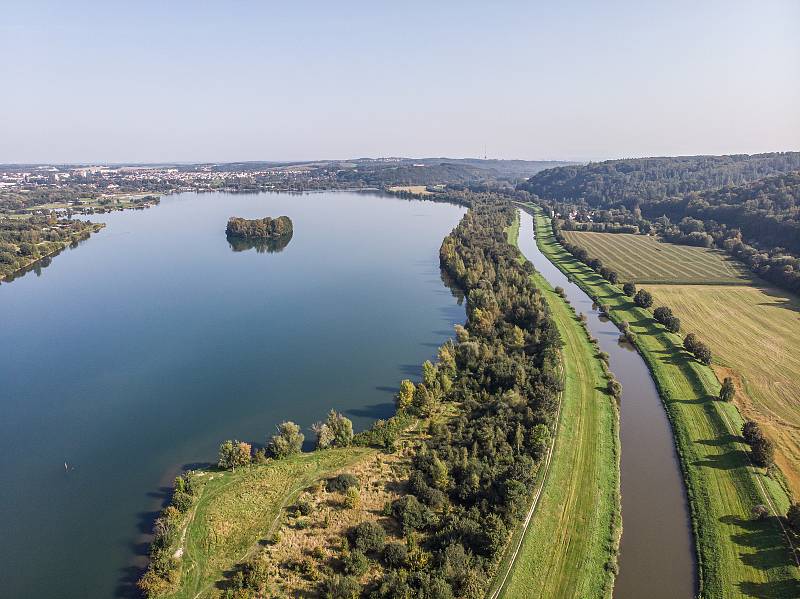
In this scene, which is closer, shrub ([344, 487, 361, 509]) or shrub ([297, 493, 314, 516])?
shrub ([297, 493, 314, 516])

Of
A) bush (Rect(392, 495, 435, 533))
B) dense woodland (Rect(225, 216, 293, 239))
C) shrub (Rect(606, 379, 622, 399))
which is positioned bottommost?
bush (Rect(392, 495, 435, 533))

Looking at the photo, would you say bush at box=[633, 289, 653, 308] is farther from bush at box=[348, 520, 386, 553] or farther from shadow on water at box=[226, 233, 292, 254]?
shadow on water at box=[226, 233, 292, 254]

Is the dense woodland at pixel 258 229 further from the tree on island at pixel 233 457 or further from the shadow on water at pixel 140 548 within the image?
the tree on island at pixel 233 457

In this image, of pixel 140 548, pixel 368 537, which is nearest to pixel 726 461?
pixel 368 537

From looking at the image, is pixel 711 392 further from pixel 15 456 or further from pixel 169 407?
pixel 15 456

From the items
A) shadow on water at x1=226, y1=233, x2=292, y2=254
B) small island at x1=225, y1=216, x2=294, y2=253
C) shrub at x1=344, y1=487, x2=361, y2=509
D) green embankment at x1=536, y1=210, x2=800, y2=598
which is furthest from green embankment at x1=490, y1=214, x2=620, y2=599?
small island at x1=225, y1=216, x2=294, y2=253

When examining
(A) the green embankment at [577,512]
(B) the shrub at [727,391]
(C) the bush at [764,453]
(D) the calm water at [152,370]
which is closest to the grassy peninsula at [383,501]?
(A) the green embankment at [577,512]

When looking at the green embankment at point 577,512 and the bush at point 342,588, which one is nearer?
the bush at point 342,588
